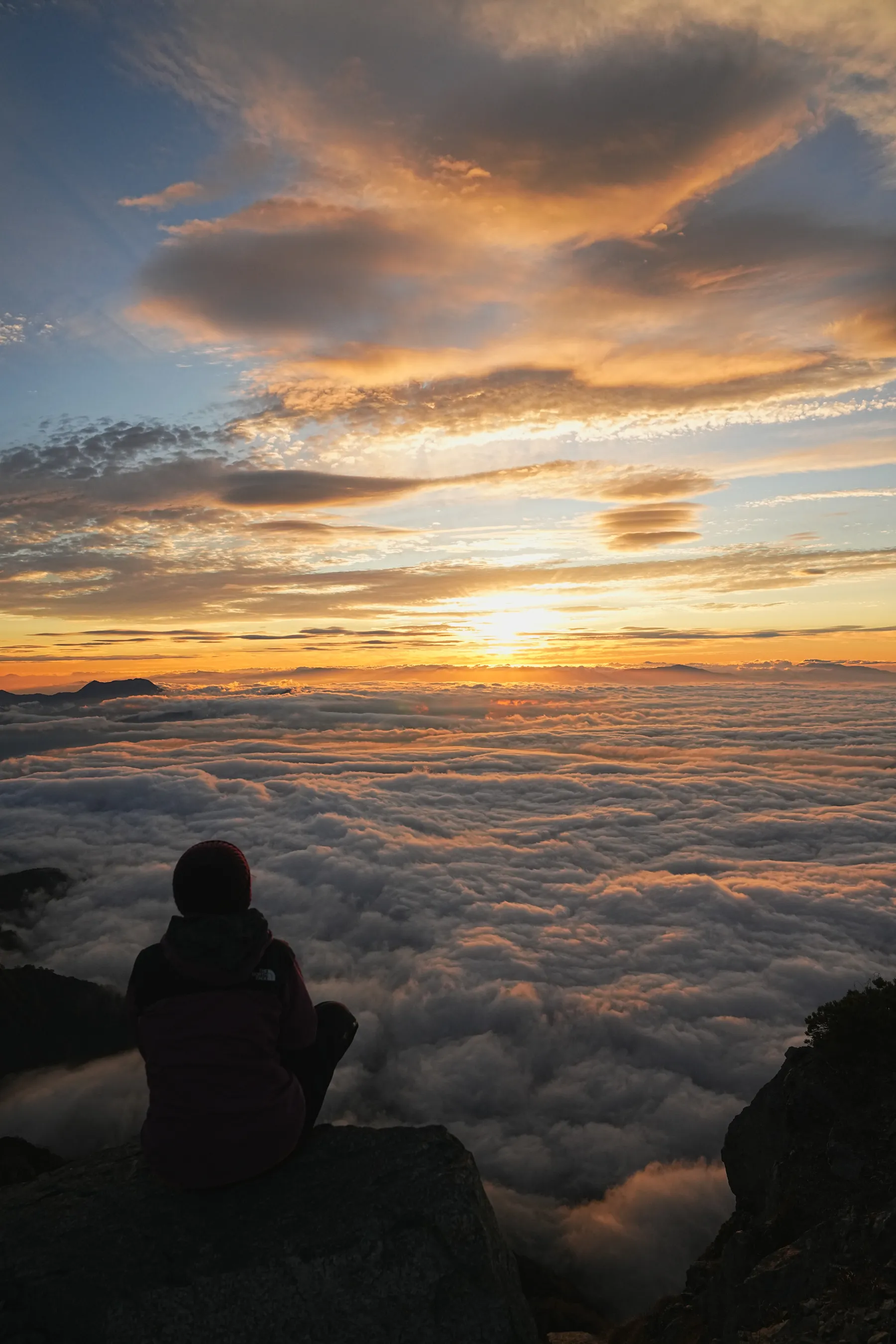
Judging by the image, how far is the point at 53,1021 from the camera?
131 ft

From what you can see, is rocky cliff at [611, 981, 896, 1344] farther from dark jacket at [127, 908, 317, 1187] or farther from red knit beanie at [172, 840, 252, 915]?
red knit beanie at [172, 840, 252, 915]

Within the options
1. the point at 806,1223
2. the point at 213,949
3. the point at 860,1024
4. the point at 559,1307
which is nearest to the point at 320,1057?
the point at 213,949

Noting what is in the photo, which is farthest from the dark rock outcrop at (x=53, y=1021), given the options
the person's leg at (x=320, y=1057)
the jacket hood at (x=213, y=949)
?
the jacket hood at (x=213, y=949)

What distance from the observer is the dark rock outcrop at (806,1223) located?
14.3 feet

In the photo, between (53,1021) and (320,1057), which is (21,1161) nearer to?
(320,1057)

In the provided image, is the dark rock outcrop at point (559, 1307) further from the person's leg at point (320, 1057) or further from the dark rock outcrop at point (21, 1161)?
the dark rock outcrop at point (21, 1161)

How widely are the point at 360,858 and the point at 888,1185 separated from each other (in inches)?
2159

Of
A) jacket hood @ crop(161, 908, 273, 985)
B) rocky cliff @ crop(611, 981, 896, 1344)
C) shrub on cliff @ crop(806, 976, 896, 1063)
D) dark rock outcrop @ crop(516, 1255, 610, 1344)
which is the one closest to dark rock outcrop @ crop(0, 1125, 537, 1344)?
jacket hood @ crop(161, 908, 273, 985)

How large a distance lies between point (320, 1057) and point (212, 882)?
1.90 m

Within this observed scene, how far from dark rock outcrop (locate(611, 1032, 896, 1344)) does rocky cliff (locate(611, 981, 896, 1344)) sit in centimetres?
1

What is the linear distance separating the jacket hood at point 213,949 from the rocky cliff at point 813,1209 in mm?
4069

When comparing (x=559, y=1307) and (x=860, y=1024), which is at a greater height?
(x=860, y=1024)

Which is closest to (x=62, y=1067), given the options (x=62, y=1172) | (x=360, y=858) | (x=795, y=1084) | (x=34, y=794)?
(x=360, y=858)

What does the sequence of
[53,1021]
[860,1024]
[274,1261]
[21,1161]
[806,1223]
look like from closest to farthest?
[274,1261]
[806,1223]
[860,1024]
[21,1161]
[53,1021]
